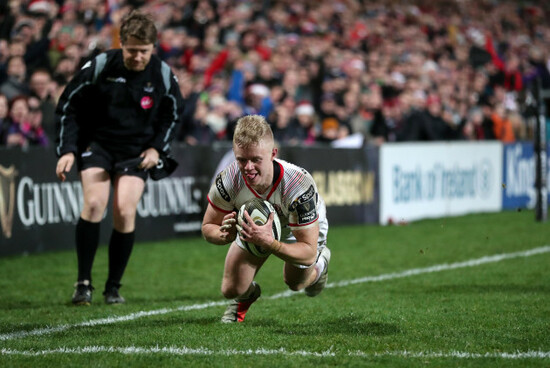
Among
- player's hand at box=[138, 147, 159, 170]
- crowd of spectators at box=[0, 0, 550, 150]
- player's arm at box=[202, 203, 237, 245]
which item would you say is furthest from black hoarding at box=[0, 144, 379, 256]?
player's arm at box=[202, 203, 237, 245]


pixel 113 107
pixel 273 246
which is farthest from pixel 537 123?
pixel 273 246

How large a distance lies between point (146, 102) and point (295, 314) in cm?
214

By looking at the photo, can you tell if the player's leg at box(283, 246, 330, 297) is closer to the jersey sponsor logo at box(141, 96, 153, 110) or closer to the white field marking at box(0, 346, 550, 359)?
the white field marking at box(0, 346, 550, 359)

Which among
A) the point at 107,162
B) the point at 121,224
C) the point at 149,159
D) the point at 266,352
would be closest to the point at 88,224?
the point at 121,224

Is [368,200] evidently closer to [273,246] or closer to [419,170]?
[419,170]

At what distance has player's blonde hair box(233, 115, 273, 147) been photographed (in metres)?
5.48

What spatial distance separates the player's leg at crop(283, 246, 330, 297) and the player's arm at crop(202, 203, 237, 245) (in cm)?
57

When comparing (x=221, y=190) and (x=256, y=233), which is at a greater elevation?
(x=221, y=190)

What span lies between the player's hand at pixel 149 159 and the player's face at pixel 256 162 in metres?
1.93

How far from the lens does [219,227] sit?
18.9 feet

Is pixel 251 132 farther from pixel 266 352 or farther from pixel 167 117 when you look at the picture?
pixel 167 117

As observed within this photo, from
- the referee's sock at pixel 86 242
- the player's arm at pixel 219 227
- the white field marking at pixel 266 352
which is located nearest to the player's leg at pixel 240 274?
the player's arm at pixel 219 227

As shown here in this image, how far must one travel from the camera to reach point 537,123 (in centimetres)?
1547

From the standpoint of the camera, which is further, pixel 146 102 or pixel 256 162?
pixel 146 102
